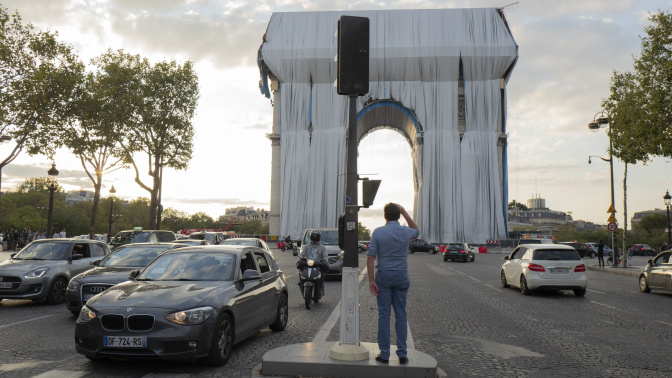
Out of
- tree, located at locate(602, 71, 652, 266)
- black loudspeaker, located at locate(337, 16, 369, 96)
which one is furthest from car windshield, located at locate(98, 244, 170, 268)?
tree, located at locate(602, 71, 652, 266)

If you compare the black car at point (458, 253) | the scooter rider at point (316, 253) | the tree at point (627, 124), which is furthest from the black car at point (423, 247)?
the scooter rider at point (316, 253)

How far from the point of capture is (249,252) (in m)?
7.94

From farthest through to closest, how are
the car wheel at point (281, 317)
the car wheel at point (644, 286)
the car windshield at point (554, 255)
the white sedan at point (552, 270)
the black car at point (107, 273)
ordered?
the car wheel at point (644, 286) → the car windshield at point (554, 255) → the white sedan at point (552, 270) → the black car at point (107, 273) → the car wheel at point (281, 317)

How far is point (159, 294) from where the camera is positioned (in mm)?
6230

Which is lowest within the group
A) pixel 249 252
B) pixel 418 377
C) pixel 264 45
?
pixel 418 377

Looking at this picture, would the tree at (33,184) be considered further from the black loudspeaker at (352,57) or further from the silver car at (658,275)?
the black loudspeaker at (352,57)

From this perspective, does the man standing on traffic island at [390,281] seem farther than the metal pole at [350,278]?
No

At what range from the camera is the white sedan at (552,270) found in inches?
576

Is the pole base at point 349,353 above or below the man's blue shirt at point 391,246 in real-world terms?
below

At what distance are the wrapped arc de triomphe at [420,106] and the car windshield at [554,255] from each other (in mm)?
35341

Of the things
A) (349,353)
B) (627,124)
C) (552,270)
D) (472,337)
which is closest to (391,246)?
(349,353)

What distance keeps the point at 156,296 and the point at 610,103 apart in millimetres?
29927

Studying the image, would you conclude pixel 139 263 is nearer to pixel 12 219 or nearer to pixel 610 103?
pixel 610 103

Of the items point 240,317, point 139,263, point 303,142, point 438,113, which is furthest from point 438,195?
point 240,317
